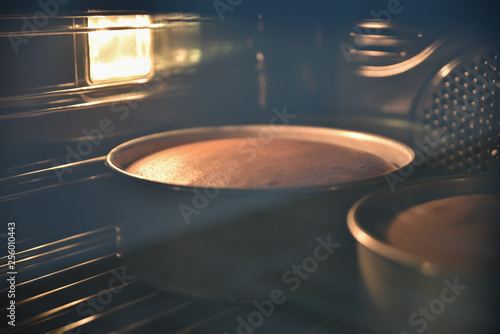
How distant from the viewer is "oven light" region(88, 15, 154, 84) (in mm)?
807

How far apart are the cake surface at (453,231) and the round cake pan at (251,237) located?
0.06 metres

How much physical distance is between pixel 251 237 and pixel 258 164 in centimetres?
21

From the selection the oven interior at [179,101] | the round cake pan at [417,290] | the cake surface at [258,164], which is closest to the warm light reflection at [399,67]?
the oven interior at [179,101]

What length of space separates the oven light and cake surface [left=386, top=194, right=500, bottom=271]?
506 mm

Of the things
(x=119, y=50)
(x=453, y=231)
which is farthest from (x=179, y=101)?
(x=453, y=231)

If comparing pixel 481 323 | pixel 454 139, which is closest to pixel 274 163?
pixel 454 139

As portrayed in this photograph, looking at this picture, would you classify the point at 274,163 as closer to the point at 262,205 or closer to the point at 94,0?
the point at 262,205

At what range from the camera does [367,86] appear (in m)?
0.99

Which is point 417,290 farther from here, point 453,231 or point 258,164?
point 258,164

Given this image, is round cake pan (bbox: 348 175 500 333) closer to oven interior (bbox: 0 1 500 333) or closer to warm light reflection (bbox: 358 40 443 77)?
oven interior (bbox: 0 1 500 333)

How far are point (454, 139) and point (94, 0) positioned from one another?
1.92 feet

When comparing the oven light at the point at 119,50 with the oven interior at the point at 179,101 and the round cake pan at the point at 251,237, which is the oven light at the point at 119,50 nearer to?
the oven interior at the point at 179,101

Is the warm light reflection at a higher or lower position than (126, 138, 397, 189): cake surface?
higher

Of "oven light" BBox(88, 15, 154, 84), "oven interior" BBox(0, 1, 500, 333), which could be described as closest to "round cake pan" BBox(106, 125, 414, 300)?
"oven interior" BBox(0, 1, 500, 333)
